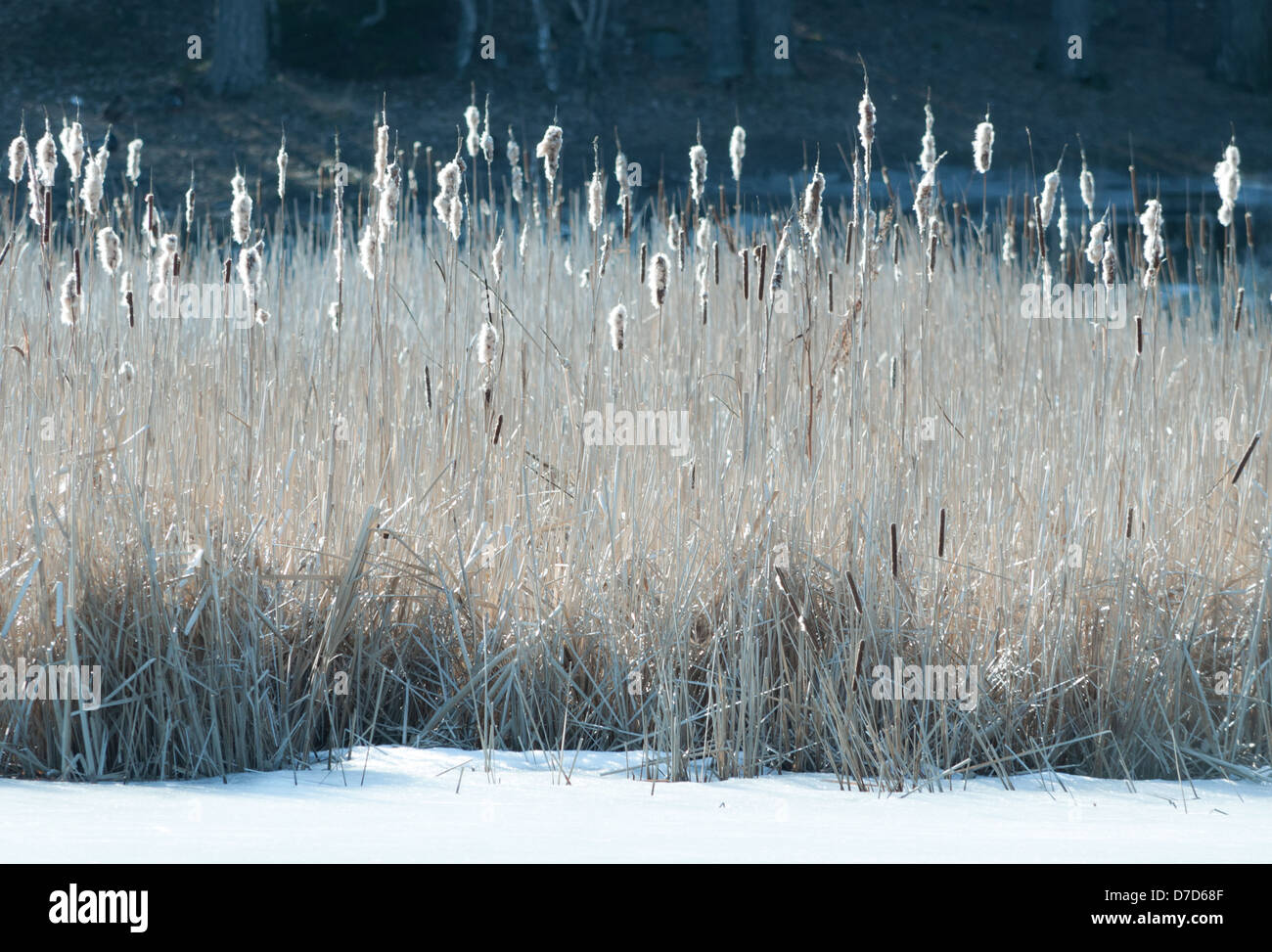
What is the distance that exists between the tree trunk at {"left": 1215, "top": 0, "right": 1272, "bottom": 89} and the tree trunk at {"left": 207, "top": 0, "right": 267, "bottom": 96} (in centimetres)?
1314

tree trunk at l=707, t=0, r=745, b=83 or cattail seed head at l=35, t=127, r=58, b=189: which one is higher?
tree trunk at l=707, t=0, r=745, b=83

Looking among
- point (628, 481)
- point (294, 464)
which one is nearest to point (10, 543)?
point (294, 464)

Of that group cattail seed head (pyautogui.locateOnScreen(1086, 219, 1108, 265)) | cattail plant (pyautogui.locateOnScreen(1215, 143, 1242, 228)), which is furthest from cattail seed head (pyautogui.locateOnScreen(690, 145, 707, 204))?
cattail plant (pyautogui.locateOnScreen(1215, 143, 1242, 228))

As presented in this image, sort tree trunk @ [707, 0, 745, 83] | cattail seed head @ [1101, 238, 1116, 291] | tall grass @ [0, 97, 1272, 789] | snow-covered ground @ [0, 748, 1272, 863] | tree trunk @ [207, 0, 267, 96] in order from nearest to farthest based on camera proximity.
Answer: snow-covered ground @ [0, 748, 1272, 863], tall grass @ [0, 97, 1272, 789], cattail seed head @ [1101, 238, 1116, 291], tree trunk @ [207, 0, 267, 96], tree trunk @ [707, 0, 745, 83]

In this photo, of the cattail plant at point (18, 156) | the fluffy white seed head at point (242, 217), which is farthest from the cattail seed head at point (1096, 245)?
the cattail plant at point (18, 156)

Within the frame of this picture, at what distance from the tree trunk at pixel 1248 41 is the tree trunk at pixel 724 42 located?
23.5 feet

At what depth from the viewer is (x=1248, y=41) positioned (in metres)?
19.2

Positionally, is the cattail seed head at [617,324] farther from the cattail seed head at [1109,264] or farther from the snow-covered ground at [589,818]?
the cattail seed head at [1109,264]

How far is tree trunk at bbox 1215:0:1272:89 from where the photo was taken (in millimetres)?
19016

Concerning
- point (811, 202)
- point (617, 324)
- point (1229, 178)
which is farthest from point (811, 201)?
point (1229, 178)

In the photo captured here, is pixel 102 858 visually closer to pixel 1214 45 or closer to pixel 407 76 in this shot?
pixel 407 76

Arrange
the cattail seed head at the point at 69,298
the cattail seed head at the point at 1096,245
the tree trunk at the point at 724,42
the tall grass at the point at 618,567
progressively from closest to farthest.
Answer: the tall grass at the point at 618,567, the cattail seed head at the point at 69,298, the cattail seed head at the point at 1096,245, the tree trunk at the point at 724,42

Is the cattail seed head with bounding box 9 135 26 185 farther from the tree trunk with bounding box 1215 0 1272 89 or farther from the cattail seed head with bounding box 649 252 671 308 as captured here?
the tree trunk with bounding box 1215 0 1272 89

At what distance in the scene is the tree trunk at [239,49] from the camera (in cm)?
1573
